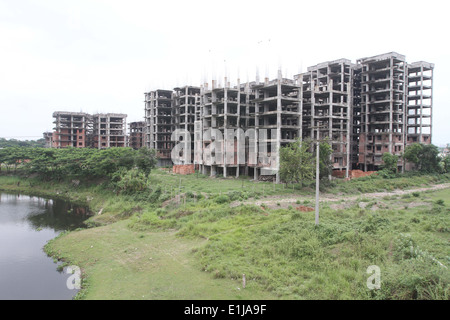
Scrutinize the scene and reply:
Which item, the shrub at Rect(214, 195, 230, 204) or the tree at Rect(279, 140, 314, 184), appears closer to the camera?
the shrub at Rect(214, 195, 230, 204)

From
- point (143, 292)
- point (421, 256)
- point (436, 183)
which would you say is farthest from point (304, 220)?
point (436, 183)

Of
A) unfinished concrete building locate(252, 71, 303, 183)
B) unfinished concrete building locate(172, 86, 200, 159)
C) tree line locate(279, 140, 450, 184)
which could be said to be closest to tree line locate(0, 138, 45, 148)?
unfinished concrete building locate(172, 86, 200, 159)

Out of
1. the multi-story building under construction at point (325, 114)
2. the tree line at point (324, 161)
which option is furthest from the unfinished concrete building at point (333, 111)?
the tree line at point (324, 161)

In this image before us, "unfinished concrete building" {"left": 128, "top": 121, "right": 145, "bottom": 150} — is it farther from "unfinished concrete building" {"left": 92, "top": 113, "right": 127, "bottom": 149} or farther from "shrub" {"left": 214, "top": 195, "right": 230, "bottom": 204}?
"shrub" {"left": 214, "top": 195, "right": 230, "bottom": 204}

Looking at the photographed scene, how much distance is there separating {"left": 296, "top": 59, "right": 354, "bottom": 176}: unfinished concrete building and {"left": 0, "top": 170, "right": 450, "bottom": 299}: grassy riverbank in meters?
27.5

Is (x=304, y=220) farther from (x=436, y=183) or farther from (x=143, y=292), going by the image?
(x=436, y=183)

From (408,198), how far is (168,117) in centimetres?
6231

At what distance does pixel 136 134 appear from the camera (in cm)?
10825

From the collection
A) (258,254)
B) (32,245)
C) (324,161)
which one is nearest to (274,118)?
(324,161)

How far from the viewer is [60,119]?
91500 mm

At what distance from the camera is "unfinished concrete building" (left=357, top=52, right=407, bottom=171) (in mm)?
60031

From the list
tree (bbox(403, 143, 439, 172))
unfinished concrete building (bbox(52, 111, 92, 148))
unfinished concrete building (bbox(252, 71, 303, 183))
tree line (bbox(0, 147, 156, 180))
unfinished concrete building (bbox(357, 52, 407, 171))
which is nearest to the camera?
tree line (bbox(0, 147, 156, 180))

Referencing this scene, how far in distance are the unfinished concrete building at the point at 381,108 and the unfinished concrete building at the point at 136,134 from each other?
73787mm

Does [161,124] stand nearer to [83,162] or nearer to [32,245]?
[83,162]
